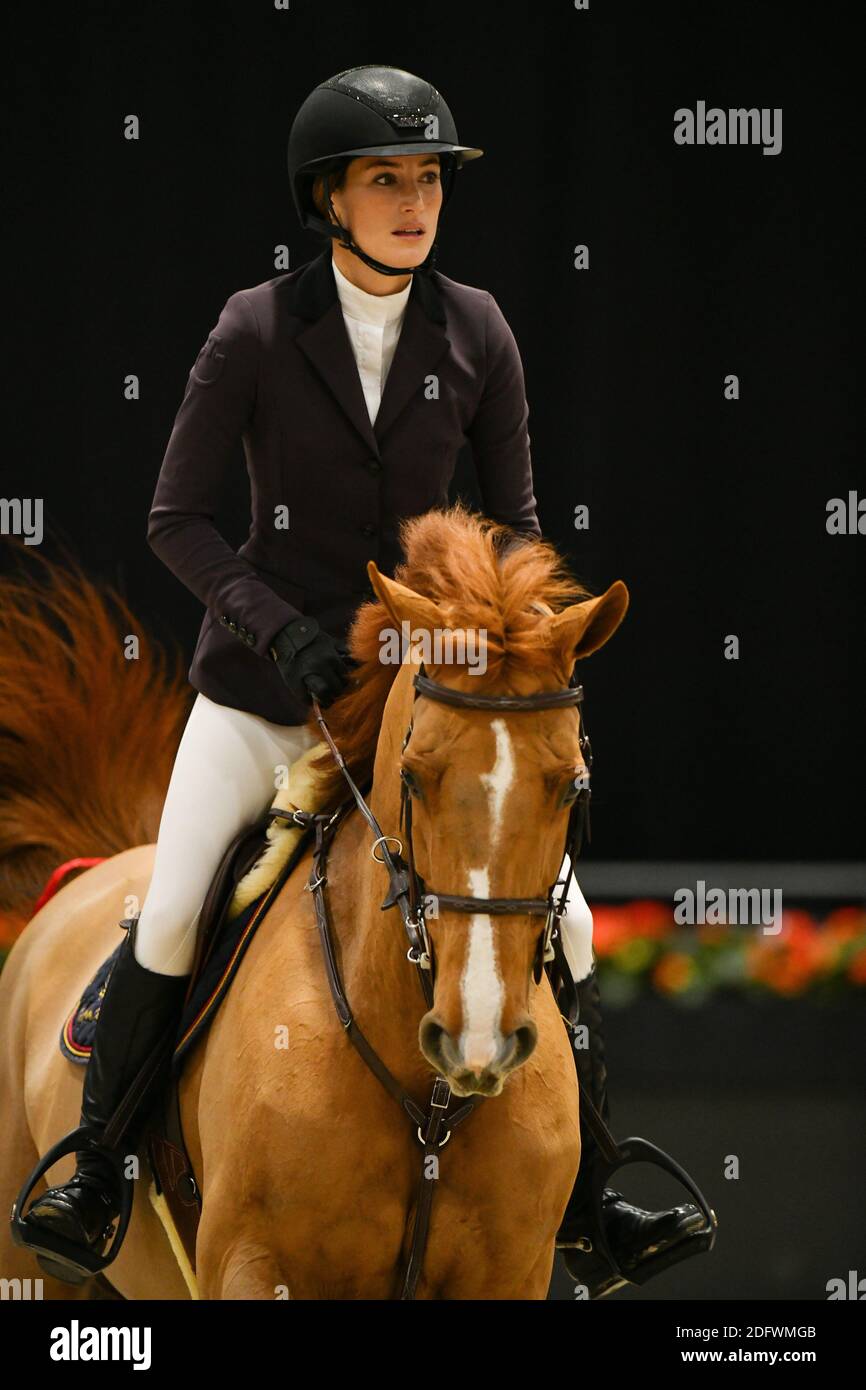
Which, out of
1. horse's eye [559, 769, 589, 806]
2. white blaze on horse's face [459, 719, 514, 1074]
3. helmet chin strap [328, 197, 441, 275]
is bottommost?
white blaze on horse's face [459, 719, 514, 1074]

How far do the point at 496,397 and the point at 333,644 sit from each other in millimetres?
527

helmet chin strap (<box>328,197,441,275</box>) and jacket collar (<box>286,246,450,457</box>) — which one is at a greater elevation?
helmet chin strap (<box>328,197,441,275</box>)

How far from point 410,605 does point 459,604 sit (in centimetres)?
5

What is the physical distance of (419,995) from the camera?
2.06 meters

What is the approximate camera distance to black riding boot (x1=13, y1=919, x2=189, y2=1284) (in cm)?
245

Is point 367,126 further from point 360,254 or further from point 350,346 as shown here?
point 350,346

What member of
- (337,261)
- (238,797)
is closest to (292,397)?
(337,261)

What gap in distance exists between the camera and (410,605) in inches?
75.6

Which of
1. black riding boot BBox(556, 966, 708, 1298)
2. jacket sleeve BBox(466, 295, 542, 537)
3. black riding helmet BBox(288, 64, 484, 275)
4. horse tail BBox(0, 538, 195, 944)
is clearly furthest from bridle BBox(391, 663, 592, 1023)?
horse tail BBox(0, 538, 195, 944)

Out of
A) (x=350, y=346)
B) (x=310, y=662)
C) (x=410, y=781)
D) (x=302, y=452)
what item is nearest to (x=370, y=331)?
(x=350, y=346)

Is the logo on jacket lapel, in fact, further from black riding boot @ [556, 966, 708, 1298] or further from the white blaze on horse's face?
black riding boot @ [556, 966, 708, 1298]

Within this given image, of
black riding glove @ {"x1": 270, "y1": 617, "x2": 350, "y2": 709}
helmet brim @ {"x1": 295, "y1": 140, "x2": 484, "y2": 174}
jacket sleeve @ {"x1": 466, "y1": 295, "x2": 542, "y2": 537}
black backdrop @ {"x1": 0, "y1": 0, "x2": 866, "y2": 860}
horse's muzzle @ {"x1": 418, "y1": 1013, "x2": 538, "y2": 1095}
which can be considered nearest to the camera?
horse's muzzle @ {"x1": 418, "y1": 1013, "x2": 538, "y2": 1095}

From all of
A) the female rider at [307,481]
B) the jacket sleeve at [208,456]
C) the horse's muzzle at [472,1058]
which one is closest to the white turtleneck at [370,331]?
the female rider at [307,481]

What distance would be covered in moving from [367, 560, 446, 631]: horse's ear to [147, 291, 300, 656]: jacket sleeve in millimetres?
462
